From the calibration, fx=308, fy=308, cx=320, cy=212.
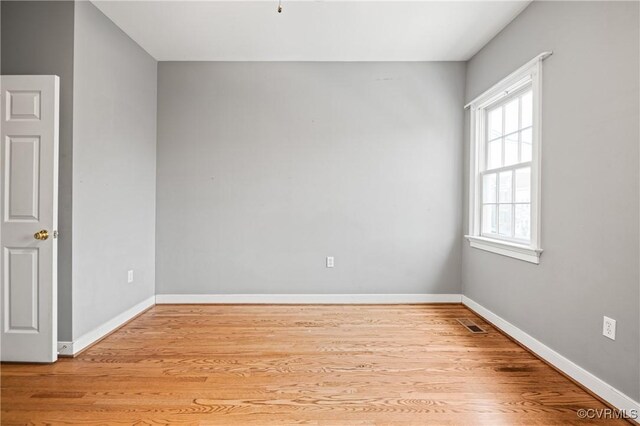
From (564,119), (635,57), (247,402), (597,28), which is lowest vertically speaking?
(247,402)

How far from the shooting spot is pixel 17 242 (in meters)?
2.16

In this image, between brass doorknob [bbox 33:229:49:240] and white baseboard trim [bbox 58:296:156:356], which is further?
white baseboard trim [bbox 58:296:156:356]

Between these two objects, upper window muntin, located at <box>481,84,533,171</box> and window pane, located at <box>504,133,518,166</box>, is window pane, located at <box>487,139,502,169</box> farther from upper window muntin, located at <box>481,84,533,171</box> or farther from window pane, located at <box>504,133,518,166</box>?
window pane, located at <box>504,133,518,166</box>

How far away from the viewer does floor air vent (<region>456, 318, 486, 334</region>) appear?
280cm

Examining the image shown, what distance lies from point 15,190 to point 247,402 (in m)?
2.16

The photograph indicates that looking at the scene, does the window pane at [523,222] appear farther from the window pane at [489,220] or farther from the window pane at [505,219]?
the window pane at [489,220]

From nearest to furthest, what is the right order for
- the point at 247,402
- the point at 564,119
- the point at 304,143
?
the point at 247,402, the point at 564,119, the point at 304,143

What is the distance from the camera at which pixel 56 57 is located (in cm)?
228

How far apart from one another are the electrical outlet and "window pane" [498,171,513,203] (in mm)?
1296

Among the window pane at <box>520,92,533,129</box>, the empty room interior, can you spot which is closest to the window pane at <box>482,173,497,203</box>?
the empty room interior

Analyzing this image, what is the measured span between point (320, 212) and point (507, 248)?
1873mm

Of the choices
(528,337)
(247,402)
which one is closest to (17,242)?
(247,402)

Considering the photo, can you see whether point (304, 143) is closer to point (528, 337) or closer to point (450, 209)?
point (450, 209)

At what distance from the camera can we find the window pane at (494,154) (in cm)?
303
